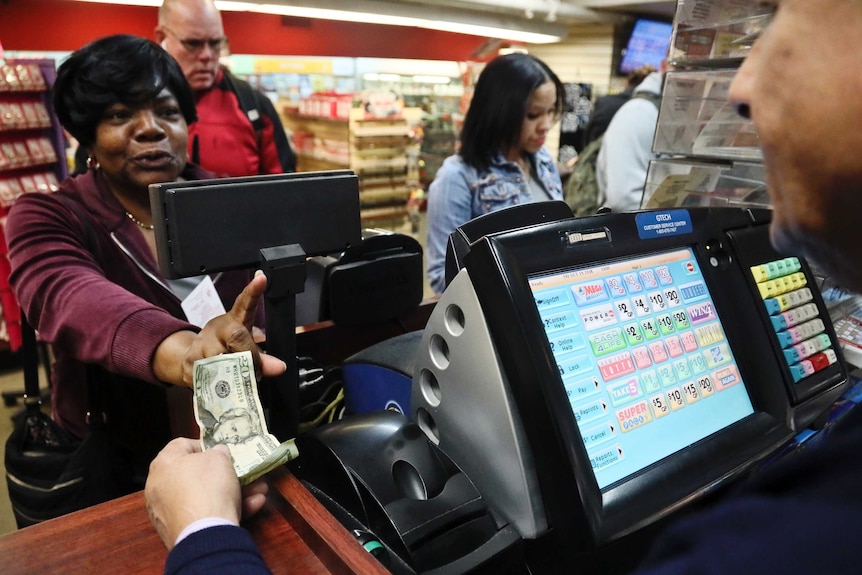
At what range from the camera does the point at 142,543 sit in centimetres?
67

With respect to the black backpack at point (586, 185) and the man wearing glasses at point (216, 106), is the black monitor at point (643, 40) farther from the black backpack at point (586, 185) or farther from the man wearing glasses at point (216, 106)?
the man wearing glasses at point (216, 106)

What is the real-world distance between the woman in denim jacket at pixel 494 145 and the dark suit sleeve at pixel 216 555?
164cm

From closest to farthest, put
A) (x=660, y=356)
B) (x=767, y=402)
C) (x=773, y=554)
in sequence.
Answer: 1. (x=773, y=554)
2. (x=660, y=356)
3. (x=767, y=402)

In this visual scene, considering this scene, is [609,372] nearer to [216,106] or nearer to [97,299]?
[97,299]

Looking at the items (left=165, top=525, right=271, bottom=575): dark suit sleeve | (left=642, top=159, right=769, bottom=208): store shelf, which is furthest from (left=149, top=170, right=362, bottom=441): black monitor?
(left=642, top=159, right=769, bottom=208): store shelf

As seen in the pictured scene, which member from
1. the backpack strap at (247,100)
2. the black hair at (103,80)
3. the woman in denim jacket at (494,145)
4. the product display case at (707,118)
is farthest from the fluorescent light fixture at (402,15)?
the product display case at (707,118)

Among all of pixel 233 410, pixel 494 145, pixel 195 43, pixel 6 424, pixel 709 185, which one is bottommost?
pixel 6 424

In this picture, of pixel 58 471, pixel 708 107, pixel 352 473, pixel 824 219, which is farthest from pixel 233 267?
pixel 708 107

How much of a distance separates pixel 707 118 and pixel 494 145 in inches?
34.3

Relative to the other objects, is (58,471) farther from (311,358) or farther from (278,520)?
(278,520)

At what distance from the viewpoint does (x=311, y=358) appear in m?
1.28

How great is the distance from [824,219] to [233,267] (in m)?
0.66

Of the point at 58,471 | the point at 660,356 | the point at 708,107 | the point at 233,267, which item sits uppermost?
the point at 708,107

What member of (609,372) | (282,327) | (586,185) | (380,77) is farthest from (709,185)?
(380,77)
